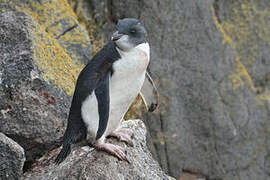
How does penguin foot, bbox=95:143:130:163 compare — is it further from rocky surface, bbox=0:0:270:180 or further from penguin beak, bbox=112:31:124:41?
rocky surface, bbox=0:0:270:180

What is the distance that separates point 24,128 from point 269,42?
4.25 m

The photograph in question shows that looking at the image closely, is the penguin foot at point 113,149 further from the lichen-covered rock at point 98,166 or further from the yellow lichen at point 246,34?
the yellow lichen at point 246,34

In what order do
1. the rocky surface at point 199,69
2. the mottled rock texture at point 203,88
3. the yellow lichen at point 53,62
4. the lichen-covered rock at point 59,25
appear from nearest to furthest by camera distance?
the yellow lichen at point 53,62 < the lichen-covered rock at point 59,25 < the rocky surface at point 199,69 < the mottled rock texture at point 203,88

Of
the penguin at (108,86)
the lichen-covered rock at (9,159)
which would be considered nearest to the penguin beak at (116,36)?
the penguin at (108,86)

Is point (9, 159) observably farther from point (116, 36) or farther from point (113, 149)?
point (116, 36)

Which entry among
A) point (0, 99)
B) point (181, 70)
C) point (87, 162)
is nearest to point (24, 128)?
point (0, 99)

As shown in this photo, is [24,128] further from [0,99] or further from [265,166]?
[265,166]

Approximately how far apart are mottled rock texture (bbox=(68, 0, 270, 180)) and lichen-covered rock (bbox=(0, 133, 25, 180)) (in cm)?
240

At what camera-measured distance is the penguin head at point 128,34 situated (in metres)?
2.88

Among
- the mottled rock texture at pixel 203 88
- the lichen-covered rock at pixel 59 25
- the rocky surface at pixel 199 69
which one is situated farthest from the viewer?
the mottled rock texture at pixel 203 88

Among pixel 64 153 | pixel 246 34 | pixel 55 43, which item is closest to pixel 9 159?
pixel 64 153

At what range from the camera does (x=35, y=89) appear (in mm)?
3396

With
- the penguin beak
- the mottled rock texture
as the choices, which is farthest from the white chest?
the mottled rock texture

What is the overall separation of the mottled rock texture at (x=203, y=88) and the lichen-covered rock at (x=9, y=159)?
2.40 m
